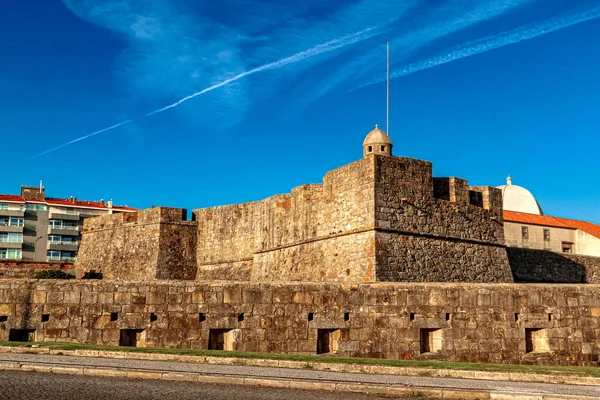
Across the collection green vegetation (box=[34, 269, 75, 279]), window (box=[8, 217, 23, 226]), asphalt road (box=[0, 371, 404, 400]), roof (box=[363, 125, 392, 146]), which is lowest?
asphalt road (box=[0, 371, 404, 400])

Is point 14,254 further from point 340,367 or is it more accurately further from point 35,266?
point 340,367

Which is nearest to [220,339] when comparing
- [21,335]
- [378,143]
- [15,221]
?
[21,335]

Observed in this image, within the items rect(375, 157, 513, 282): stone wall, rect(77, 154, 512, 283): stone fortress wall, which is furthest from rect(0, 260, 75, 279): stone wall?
rect(375, 157, 513, 282): stone wall

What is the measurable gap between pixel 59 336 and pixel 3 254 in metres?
Result: 76.5

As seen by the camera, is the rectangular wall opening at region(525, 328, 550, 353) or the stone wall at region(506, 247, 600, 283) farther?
the stone wall at region(506, 247, 600, 283)

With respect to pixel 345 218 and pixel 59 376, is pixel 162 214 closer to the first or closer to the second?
pixel 345 218

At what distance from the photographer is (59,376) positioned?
31.6 feet

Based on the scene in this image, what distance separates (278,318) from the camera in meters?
13.9

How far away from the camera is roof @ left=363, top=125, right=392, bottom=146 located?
92.1 feet

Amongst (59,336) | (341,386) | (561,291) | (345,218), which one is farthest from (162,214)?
(341,386)

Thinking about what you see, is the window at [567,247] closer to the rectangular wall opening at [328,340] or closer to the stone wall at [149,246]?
the stone wall at [149,246]

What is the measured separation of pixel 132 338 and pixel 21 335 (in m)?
2.20

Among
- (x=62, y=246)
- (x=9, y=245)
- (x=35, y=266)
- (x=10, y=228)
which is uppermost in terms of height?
(x=10, y=228)

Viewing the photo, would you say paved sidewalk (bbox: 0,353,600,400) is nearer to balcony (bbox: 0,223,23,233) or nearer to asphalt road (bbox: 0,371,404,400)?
asphalt road (bbox: 0,371,404,400)
